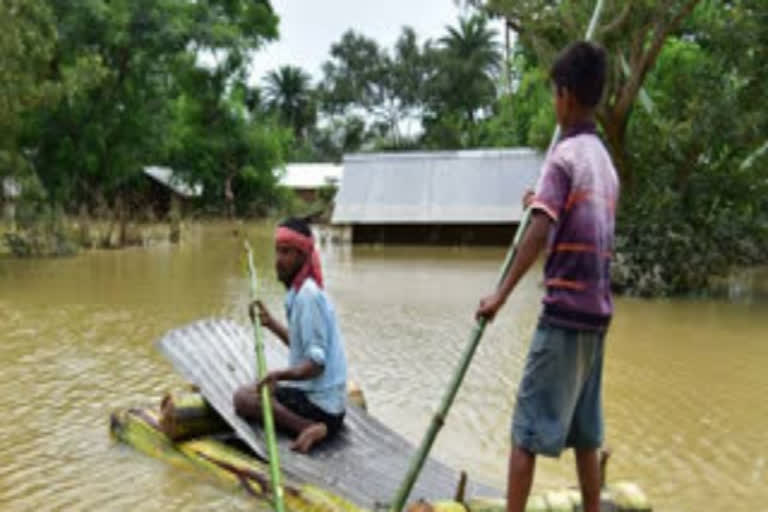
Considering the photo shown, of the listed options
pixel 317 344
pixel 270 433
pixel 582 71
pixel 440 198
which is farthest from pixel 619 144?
pixel 440 198

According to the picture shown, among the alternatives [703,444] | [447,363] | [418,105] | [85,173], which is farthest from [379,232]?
[418,105]

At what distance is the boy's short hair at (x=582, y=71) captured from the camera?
310cm

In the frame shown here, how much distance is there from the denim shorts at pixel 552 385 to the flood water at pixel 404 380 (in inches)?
84.2

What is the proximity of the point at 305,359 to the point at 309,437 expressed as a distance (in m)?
0.43

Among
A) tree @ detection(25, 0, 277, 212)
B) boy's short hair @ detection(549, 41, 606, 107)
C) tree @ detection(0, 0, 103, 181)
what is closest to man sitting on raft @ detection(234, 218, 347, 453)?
boy's short hair @ detection(549, 41, 606, 107)

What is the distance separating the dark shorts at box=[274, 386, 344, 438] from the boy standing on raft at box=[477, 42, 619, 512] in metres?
1.90

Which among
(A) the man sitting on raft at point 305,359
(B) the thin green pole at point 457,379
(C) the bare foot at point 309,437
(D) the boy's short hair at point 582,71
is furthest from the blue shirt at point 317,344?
(D) the boy's short hair at point 582,71

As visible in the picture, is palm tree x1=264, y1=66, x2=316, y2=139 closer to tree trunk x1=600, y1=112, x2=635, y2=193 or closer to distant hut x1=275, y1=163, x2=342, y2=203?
distant hut x1=275, y1=163, x2=342, y2=203

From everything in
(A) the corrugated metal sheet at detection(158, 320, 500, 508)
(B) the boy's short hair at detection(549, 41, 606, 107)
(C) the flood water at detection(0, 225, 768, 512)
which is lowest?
(C) the flood water at detection(0, 225, 768, 512)

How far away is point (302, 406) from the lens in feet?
16.0

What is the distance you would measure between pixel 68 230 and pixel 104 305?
7.95 m

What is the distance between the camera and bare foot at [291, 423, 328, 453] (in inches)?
186

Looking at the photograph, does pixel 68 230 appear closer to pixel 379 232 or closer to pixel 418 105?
pixel 379 232

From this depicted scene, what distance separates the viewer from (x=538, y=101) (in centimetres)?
2431
